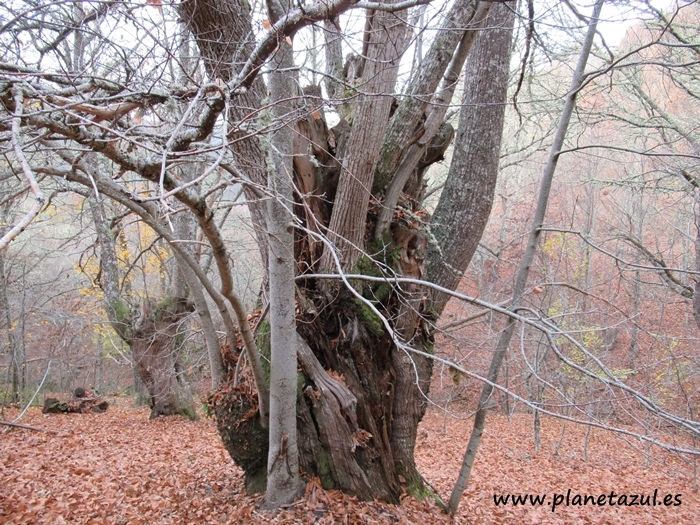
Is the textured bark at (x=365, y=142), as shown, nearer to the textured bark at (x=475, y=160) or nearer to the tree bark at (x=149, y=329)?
the textured bark at (x=475, y=160)

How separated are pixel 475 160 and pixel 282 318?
256 cm

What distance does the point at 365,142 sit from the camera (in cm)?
370

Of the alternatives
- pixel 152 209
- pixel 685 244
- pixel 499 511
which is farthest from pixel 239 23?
pixel 685 244

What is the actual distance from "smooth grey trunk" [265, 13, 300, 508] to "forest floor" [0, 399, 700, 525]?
0.91 feet

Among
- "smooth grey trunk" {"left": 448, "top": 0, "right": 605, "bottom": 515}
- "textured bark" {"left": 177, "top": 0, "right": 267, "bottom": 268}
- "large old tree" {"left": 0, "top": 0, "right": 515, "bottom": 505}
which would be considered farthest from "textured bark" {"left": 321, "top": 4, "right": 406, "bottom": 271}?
"smooth grey trunk" {"left": 448, "top": 0, "right": 605, "bottom": 515}

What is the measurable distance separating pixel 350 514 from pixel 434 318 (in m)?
1.94

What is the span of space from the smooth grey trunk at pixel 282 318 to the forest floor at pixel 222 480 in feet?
0.91

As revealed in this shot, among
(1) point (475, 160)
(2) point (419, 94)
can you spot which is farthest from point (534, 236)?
(2) point (419, 94)

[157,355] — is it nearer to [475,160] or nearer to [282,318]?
[282,318]

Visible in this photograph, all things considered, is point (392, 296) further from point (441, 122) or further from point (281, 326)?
point (441, 122)

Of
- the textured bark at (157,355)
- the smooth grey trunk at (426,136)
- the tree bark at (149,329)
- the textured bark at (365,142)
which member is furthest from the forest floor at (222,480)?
the smooth grey trunk at (426,136)

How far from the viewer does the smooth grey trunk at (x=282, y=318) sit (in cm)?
321

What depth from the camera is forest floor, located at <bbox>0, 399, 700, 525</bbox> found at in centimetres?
363

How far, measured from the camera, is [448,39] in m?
3.85
